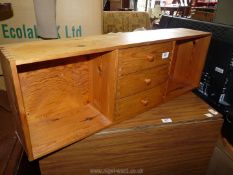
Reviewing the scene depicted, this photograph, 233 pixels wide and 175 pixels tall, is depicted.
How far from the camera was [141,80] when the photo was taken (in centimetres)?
95

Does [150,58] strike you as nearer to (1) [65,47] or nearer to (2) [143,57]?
(2) [143,57]

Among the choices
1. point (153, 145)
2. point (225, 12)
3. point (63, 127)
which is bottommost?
point (153, 145)

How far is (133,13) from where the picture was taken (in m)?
2.99

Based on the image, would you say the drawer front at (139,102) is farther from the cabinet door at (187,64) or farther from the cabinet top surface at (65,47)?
the cabinet top surface at (65,47)

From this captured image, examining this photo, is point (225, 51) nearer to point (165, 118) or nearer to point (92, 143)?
point (165, 118)

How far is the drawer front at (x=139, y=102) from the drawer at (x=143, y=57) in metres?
0.14

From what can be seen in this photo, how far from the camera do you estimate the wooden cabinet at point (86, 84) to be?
77 centimetres

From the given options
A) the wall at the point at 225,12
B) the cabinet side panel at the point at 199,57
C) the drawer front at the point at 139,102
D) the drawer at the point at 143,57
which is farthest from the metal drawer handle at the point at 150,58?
the wall at the point at 225,12

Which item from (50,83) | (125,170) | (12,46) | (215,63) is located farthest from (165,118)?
(12,46)

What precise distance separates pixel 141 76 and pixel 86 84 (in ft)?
0.95

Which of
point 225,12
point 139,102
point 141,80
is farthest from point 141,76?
point 225,12

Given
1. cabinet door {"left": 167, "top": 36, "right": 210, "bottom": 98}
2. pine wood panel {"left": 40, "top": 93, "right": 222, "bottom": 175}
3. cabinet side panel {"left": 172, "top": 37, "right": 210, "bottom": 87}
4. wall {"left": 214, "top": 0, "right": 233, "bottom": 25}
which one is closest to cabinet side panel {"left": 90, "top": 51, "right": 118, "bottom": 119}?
pine wood panel {"left": 40, "top": 93, "right": 222, "bottom": 175}

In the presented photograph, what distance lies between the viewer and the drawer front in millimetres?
939

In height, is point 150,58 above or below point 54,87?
above
